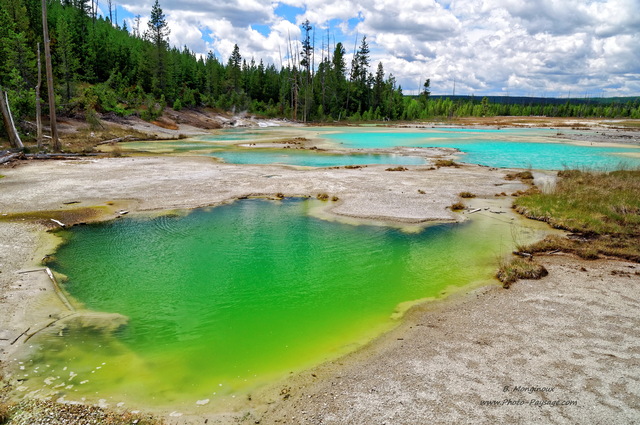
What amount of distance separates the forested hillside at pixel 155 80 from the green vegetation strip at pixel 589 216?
125ft

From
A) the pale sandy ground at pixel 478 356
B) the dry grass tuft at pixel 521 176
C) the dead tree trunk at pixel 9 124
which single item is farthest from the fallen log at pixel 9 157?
the dry grass tuft at pixel 521 176

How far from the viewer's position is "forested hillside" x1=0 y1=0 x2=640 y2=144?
134ft

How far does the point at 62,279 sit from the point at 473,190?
1822 centimetres

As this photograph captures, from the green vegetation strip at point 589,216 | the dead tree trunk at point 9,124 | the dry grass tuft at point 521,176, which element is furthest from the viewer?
the dead tree trunk at point 9,124

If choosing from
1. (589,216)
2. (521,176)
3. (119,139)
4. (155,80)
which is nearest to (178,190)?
(589,216)

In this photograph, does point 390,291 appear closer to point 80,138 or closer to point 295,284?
point 295,284

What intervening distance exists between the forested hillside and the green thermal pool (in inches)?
1152

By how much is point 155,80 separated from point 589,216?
71.1m

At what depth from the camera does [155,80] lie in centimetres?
6856

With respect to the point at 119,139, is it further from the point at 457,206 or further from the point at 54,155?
the point at 457,206

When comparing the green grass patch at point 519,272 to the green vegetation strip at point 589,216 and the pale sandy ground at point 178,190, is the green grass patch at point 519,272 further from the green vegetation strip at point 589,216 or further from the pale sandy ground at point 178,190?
the pale sandy ground at point 178,190

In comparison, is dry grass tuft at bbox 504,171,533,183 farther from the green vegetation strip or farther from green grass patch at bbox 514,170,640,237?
green grass patch at bbox 514,170,640,237

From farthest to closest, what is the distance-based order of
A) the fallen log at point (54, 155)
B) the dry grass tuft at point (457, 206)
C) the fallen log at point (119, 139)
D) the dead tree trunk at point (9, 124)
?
1. the fallen log at point (119, 139)
2. the dead tree trunk at point (9, 124)
3. the fallen log at point (54, 155)
4. the dry grass tuft at point (457, 206)

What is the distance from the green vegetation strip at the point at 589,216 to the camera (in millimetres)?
11227
